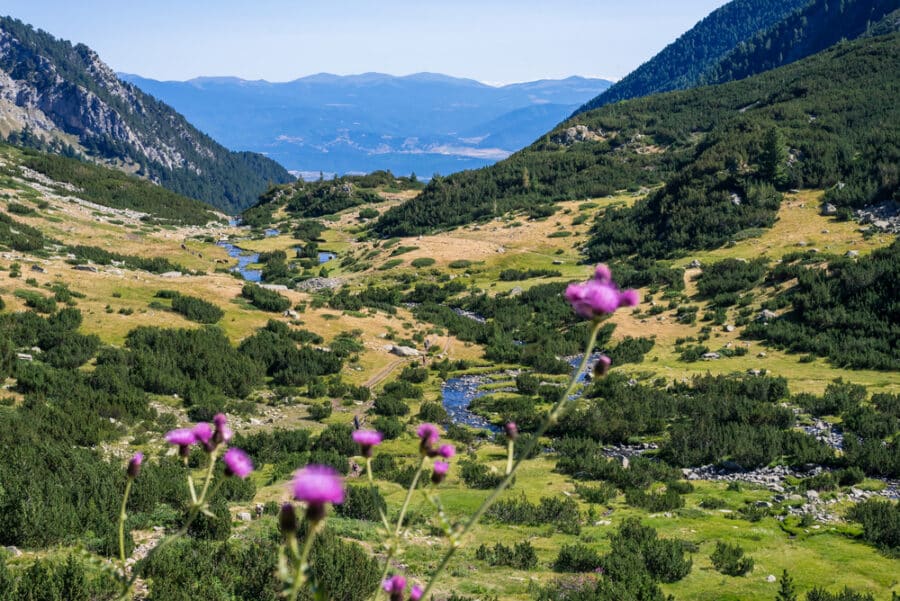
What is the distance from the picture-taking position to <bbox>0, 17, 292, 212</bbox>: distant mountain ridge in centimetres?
15625

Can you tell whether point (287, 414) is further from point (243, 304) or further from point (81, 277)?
point (81, 277)

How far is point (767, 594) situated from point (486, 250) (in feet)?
141

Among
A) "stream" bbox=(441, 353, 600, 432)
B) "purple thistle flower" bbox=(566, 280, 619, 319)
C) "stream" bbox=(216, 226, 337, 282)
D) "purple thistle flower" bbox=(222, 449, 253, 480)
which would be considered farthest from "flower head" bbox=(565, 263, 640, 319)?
"stream" bbox=(216, 226, 337, 282)

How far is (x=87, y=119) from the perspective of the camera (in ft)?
540

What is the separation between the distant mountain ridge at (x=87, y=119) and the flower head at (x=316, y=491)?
545 feet

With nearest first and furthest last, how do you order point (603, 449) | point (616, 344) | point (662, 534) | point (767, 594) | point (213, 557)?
point (213, 557)
point (767, 594)
point (662, 534)
point (603, 449)
point (616, 344)

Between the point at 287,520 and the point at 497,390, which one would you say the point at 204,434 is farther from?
the point at 497,390

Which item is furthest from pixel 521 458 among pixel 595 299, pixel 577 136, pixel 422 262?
pixel 577 136

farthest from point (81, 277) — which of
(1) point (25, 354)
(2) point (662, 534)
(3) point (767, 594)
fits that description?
(3) point (767, 594)

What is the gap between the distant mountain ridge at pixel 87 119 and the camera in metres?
156

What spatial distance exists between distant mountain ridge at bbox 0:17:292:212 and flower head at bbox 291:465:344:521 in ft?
545

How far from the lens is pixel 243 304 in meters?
31.8

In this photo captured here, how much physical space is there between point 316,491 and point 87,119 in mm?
192624

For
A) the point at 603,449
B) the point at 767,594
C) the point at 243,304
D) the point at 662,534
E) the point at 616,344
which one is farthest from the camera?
the point at 243,304
